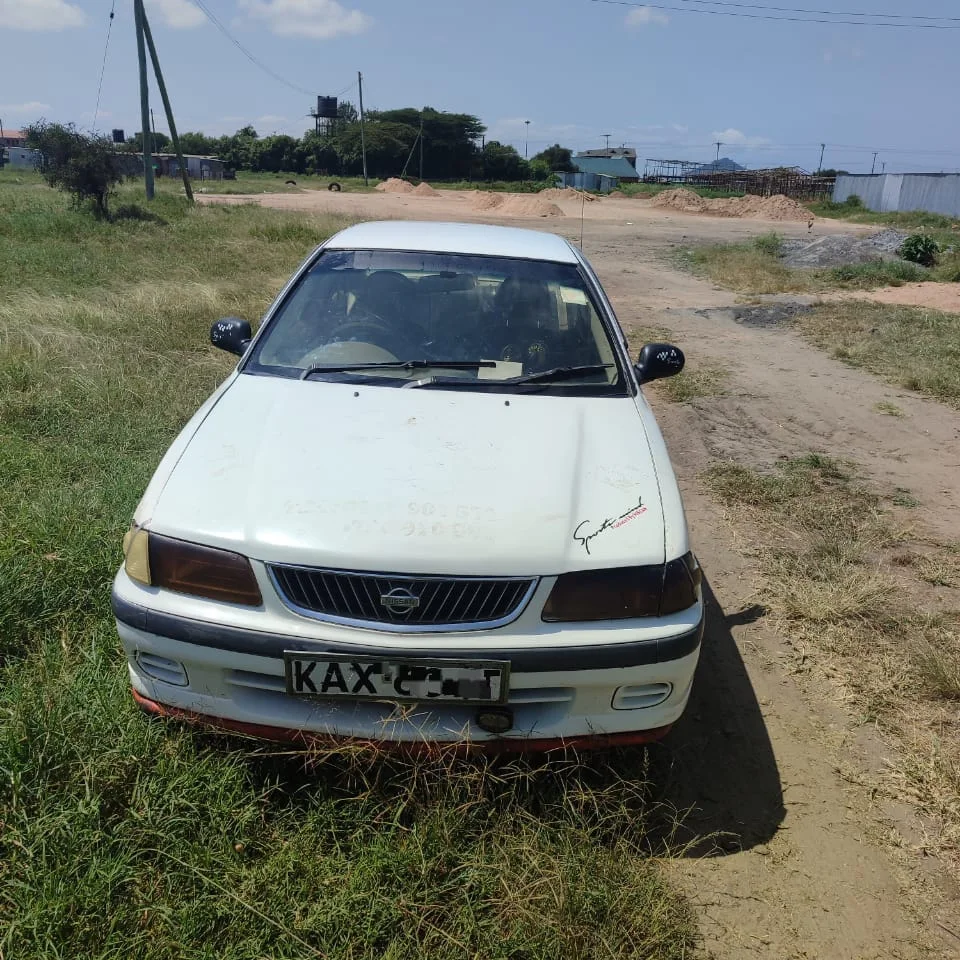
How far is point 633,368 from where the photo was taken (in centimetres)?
328

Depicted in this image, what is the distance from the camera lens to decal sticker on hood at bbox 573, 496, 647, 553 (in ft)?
7.07

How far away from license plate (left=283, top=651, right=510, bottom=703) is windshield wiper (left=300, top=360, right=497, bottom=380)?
1322 mm

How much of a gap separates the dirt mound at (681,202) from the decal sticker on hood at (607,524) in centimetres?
4719

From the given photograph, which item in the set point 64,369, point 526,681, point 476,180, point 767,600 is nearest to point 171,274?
point 64,369

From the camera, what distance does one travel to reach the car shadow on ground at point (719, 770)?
2357mm

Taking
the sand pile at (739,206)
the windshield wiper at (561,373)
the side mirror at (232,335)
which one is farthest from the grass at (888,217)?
the side mirror at (232,335)

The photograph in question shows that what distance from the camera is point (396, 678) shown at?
2.01m

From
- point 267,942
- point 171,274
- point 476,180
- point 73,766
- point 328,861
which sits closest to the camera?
point 267,942

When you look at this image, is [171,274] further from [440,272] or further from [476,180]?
Answer: [476,180]

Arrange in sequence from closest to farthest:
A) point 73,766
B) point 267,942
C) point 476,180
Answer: point 267,942
point 73,766
point 476,180

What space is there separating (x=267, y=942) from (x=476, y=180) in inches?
3196

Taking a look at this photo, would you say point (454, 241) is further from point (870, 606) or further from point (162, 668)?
point (870, 606)

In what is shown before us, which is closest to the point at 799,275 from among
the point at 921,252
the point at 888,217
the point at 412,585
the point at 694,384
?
the point at 921,252

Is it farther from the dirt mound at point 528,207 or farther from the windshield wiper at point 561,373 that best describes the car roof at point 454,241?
the dirt mound at point 528,207
